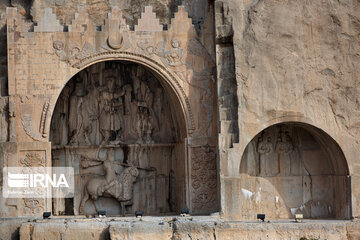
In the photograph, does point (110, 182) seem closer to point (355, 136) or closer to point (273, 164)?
point (273, 164)

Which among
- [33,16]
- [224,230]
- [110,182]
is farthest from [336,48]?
[33,16]

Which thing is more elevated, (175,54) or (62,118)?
(175,54)

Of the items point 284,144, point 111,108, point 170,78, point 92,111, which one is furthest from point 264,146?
point 92,111

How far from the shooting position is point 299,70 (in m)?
17.0

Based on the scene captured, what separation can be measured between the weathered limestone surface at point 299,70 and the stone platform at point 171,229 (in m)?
1.69

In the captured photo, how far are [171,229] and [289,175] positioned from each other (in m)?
4.14

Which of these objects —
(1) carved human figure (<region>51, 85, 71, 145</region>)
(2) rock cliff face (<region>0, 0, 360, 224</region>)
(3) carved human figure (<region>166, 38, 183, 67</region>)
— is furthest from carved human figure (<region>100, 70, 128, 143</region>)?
(2) rock cliff face (<region>0, 0, 360, 224</region>)

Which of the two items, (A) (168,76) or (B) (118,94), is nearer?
(A) (168,76)

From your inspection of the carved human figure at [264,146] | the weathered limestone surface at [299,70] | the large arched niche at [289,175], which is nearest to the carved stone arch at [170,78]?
the weathered limestone surface at [299,70]

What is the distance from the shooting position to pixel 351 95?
17.0 meters

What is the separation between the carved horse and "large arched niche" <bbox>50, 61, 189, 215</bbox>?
0.03m

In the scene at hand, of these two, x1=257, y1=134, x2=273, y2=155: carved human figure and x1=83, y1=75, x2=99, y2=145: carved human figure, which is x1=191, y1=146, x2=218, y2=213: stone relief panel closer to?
x1=257, y1=134, x2=273, y2=155: carved human figure

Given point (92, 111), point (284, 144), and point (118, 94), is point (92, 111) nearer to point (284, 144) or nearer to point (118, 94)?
point (118, 94)

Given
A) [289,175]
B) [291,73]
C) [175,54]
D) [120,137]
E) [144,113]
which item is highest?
[175,54]
